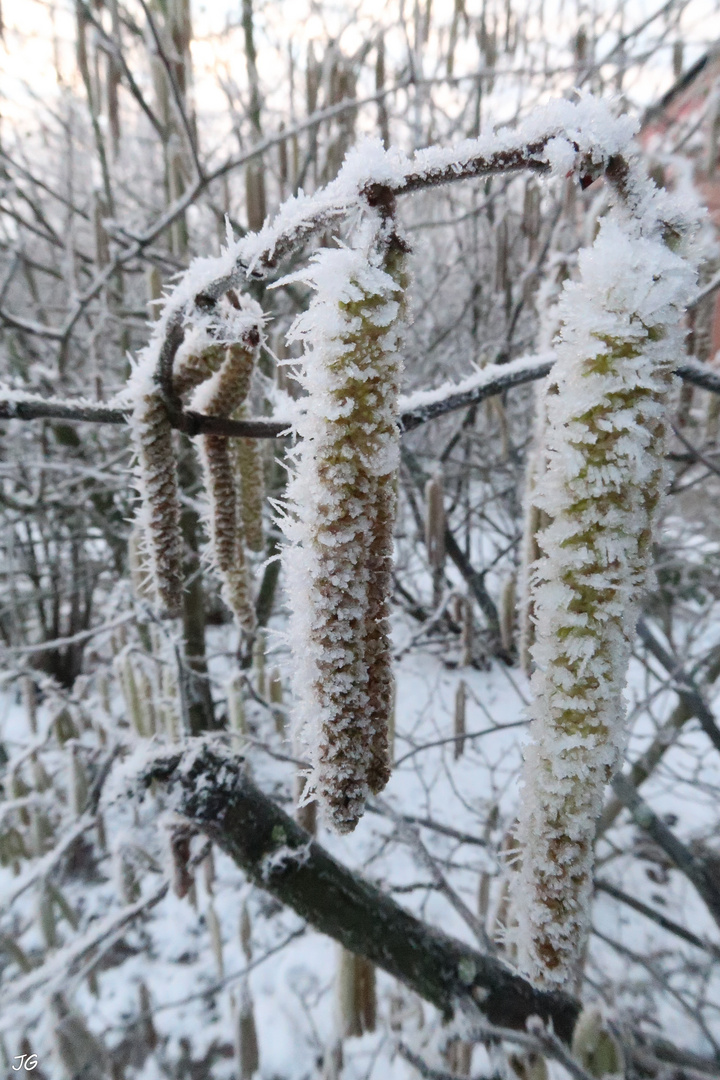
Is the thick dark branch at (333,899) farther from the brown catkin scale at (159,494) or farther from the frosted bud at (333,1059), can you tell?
the frosted bud at (333,1059)

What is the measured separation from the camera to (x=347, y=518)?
34 centimetres

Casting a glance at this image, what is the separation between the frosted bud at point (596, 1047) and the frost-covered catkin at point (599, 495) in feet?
2.76

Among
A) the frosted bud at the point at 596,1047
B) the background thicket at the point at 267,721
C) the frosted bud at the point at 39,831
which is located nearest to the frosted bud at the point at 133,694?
the background thicket at the point at 267,721

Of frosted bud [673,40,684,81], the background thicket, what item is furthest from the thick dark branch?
frosted bud [673,40,684,81]

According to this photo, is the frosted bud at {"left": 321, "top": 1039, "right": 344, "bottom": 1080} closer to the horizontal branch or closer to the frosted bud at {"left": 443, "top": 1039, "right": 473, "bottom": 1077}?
the frosted bud at {"left": 443, "top": 1039, "right": 473, "bottom": 1077}

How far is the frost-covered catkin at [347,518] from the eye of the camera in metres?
0.32

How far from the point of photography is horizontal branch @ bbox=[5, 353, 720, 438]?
1.82 ft

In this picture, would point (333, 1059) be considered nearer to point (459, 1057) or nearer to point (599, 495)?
point (459, 1057)

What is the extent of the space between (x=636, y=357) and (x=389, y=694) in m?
0.22

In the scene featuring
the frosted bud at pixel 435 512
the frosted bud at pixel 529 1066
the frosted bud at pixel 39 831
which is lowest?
the frosted bud at pixel 529 1066

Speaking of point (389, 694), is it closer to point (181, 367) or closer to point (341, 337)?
point (341, 337)

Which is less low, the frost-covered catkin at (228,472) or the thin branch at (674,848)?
the frost-covered catkin at (228,472)

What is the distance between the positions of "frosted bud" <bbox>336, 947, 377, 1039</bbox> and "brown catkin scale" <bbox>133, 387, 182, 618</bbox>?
886 millimetres

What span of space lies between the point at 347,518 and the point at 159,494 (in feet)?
0.92
